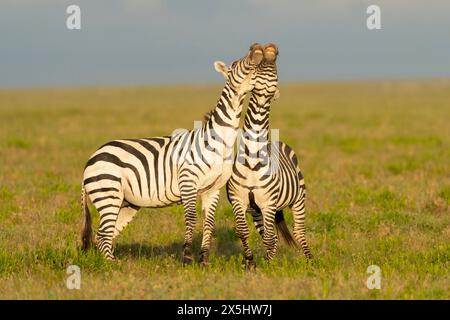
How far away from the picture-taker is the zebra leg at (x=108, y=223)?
26.2 feet

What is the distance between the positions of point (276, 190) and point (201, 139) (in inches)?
41.4

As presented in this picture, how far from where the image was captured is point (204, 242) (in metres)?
8.18

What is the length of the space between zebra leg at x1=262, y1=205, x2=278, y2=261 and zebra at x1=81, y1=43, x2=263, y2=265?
0.63m

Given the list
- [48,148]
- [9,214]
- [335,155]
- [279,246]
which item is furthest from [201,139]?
[48,148]

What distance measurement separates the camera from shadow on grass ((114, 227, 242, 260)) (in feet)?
29.4

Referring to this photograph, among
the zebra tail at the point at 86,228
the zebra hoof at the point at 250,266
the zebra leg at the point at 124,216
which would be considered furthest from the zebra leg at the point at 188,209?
the zebra tail at the point at 86,228

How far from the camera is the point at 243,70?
762cm

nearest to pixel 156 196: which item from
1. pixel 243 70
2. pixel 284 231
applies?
pixel 243 70

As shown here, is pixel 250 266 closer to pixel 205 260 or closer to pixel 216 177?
pixel 205 260

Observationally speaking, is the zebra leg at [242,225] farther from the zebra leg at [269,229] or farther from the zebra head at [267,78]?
the zebra head at [267,78]

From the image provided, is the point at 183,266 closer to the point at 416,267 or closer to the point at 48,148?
the point at 416,267

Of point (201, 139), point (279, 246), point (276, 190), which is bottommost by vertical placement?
point (279, 246)

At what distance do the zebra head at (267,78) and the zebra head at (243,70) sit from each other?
56 mm
